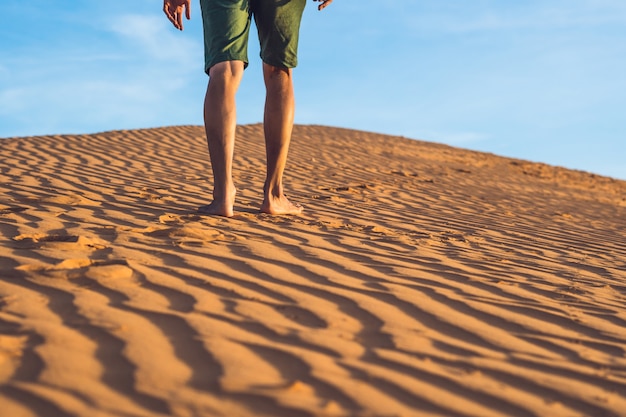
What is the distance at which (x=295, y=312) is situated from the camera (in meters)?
2.24

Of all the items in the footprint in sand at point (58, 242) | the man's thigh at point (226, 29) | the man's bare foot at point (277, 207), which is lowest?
the footprint in sand at point (58, 242)

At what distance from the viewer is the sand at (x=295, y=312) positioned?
64.7 inches

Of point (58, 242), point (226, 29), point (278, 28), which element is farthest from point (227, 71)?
point (58, 242)

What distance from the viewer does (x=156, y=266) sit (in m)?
2.65

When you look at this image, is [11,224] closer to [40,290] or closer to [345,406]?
[40,290]

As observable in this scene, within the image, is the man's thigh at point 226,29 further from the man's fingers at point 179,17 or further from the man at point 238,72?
the man's fingers at point 179,17

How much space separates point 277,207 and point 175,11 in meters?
1.23

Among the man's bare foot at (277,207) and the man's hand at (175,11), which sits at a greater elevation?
the man's hand at (175,11)

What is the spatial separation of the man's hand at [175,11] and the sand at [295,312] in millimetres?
1049

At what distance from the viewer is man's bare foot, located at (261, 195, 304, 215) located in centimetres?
423

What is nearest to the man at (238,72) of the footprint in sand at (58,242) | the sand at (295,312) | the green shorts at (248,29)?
the green shorts at (248,29)

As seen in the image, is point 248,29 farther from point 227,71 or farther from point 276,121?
point 276,121

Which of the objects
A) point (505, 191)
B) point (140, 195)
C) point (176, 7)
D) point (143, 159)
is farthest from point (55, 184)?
point (505, 191)

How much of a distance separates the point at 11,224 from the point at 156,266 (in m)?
1.20
